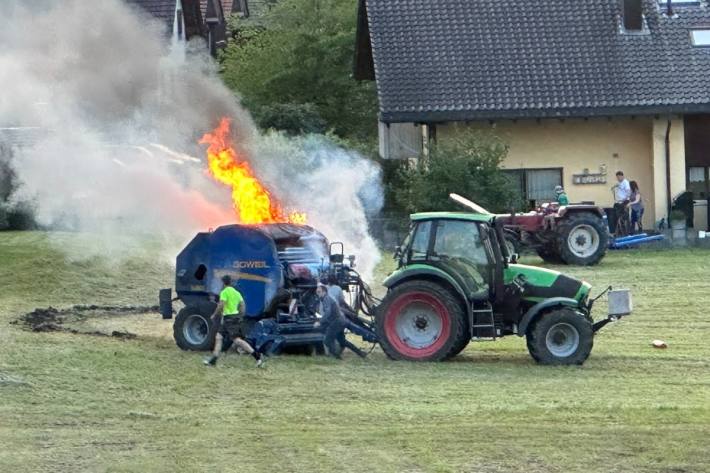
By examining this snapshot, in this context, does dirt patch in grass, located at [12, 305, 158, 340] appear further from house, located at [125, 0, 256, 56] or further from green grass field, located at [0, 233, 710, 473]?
house, located at [125, 0, 256, 56]

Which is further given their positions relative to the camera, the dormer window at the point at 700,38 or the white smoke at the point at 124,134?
the dormer window at the point at 700,38

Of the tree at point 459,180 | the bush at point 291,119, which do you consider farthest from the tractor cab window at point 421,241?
the bush at point 291,119

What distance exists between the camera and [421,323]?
2095 centimetres

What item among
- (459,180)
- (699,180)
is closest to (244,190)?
(459,180)

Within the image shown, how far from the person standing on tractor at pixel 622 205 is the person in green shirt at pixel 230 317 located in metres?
19.1

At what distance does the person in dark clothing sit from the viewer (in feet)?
70.1

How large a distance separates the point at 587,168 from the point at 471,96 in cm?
373

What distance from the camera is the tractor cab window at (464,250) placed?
818 inches

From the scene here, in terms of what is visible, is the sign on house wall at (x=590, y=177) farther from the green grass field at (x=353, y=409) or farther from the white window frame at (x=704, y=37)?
the green grass field at (x=353, y=409)

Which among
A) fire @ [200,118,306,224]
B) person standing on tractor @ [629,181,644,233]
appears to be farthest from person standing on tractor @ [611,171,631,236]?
fire @ [200,118,306,224]

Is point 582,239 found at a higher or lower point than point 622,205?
lower

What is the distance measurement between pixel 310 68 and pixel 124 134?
21.9 metres

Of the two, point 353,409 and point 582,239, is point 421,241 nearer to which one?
point 353,409

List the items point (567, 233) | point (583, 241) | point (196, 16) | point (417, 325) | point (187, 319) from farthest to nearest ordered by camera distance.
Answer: point (196, 16) → point (583, 241) → point (567, 233) → point (187, 319) → point (417, 325)
